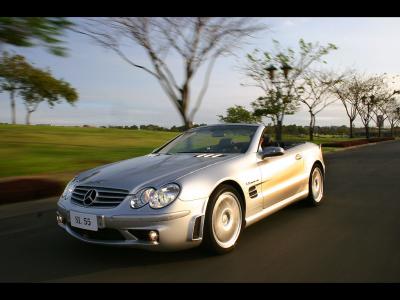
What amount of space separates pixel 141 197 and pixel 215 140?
2064mm

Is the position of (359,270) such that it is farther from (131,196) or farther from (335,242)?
(131,196)

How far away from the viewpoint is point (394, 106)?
6981cm

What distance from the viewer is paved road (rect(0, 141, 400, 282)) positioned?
4.17 meters

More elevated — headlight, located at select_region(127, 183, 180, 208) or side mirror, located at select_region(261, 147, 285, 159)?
side mirror, located at select_region(261, 147, 285, 159)

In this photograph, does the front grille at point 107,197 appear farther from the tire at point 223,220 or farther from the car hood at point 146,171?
the tire at point 223,220

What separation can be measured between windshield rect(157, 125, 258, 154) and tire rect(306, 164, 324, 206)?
1595 mm

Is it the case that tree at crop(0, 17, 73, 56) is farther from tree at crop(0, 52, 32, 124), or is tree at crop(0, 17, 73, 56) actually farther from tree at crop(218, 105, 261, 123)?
tree at crop(218, 105, 261, 123)

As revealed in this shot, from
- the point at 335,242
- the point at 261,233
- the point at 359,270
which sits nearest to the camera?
the point at 359,270

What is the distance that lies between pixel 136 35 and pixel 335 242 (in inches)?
433

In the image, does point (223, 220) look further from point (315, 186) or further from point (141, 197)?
point (315, 186)

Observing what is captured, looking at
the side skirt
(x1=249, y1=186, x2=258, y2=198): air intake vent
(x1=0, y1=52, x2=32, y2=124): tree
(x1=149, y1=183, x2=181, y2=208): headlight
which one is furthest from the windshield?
(x1=0, y1=52, x2=32, y2=124): tree

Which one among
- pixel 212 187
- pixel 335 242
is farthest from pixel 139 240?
pixel 335 242

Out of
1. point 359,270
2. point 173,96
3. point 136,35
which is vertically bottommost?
point 359,270
